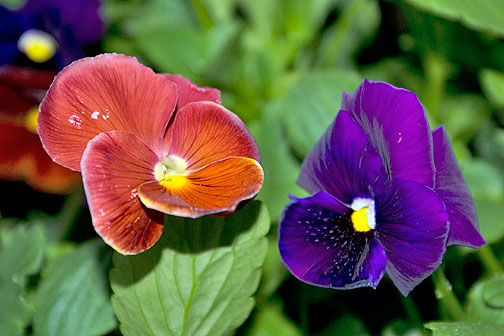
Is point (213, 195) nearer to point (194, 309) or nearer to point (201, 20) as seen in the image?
point (194, 309)

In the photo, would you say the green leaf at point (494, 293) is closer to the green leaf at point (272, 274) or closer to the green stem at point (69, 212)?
the green leaf at point (272, 274)

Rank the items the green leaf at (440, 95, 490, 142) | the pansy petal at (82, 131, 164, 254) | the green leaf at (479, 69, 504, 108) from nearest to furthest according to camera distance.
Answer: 1. the pansy petal at (82, 131, 164, 254)
2. the green leaf at (479, 69, 504, 108)
3. the green leaf at (440, 95, 490, 142)

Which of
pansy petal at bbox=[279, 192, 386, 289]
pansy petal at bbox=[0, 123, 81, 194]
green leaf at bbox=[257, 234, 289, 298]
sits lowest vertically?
green leaf at bbox=[257, 234, 289, 298]

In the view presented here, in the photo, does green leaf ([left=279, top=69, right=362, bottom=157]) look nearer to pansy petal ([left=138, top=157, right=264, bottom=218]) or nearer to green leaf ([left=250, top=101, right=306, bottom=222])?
green leaf ([left=250, top=101, right=306, bottom=222])

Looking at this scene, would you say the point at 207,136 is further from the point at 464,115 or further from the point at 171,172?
the point at 464,115

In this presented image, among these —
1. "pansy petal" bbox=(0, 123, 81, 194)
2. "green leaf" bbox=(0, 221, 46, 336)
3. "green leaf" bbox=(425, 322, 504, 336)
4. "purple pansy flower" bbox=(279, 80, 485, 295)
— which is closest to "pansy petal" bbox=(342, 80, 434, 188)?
"purple pansy flower" bbox=(279, 80, 485, 295)

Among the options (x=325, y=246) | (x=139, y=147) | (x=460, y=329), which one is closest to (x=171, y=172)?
(x=139, y=147)
